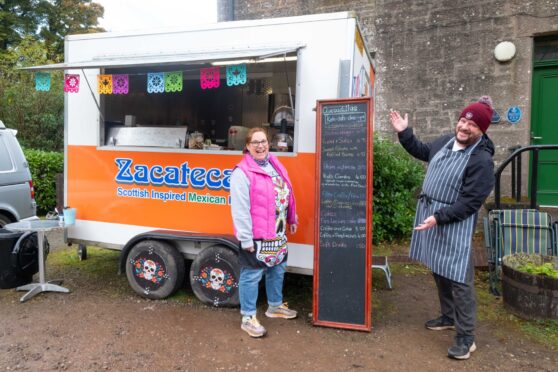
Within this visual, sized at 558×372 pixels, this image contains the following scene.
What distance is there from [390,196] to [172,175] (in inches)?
126

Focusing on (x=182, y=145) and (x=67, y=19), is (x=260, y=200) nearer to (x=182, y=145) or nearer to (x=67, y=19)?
(x=182, y=145)

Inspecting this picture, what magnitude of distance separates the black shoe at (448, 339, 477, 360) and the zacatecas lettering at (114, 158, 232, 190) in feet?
7.48

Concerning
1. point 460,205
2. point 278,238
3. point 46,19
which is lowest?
point 278,238

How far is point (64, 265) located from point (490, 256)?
5174 mm

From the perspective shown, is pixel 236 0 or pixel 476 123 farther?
pixel 236 0

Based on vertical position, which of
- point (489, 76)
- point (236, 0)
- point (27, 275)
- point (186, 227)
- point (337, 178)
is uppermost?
point (236, 0)

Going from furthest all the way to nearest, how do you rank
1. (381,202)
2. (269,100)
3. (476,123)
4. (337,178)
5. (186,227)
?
(381,202)
(269,100)
(186,227)
(337,178)
(476,123)

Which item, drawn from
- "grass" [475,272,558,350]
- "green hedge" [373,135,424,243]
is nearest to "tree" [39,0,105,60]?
"green hedge" [373,135,424,243]

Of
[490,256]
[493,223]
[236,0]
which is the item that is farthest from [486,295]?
[236,0]

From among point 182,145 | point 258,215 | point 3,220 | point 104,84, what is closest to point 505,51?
point 182,145

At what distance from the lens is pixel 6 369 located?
3164 mm

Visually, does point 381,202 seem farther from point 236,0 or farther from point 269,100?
point 236,0

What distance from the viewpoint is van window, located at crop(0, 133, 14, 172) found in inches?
233

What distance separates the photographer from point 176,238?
4199mm
